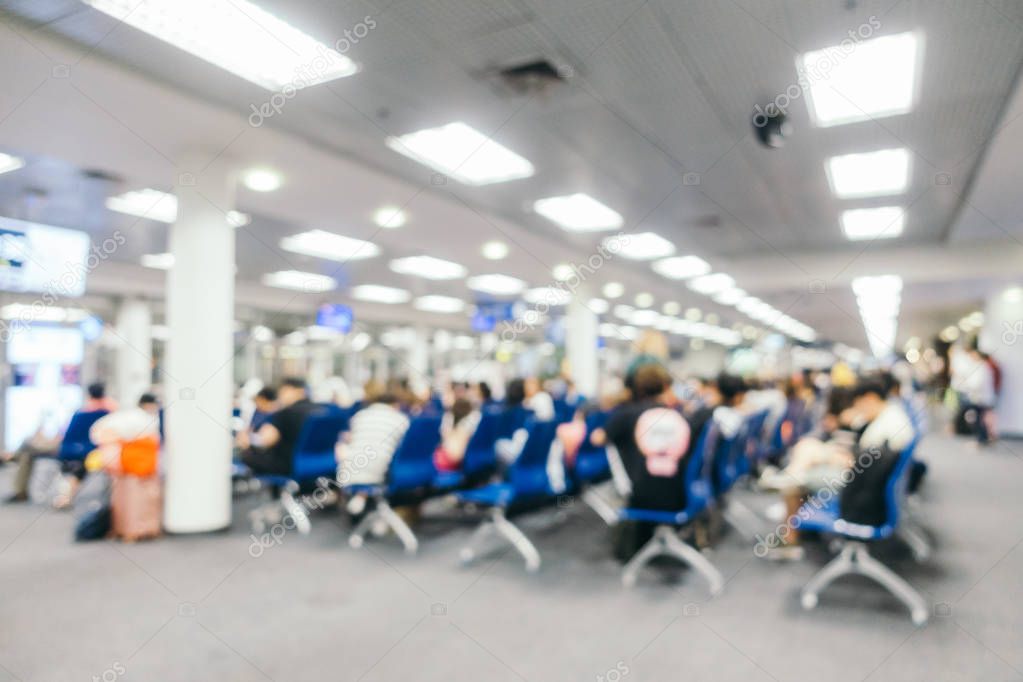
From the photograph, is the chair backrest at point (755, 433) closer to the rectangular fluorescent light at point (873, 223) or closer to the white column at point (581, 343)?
the rectangular fluorescent light at point (873, 223)

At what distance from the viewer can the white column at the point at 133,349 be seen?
12.4 metres

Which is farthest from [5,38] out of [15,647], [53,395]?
[53,395]

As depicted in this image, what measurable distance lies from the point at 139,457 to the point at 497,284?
26.7 feet

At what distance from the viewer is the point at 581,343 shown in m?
11.7

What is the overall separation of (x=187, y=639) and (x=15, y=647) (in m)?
0.72

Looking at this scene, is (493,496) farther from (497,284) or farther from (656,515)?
(497,284)

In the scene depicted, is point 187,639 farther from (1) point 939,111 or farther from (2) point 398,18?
(1) point 939,111

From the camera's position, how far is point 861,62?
382 centimetres

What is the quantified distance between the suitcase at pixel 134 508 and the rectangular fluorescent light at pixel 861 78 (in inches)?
207

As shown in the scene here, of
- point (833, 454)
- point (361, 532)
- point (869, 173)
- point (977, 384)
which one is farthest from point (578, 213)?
point (977, 384)

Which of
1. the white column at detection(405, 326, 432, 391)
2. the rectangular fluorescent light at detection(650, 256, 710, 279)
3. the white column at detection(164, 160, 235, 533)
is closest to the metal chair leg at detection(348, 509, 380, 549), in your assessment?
the white column at detection(164, 160, 235, 533)

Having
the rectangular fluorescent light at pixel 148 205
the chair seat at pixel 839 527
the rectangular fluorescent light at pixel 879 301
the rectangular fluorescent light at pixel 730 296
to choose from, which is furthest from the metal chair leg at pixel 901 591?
the rectangular fluorescent light at pixel 730 296

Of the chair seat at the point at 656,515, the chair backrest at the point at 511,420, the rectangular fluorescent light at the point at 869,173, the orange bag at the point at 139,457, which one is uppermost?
the rectangular fluorescent light at the point at 869,173

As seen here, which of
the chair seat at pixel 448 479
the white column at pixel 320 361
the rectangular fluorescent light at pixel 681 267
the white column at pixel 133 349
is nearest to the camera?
the chair seat at pixel 448 479
